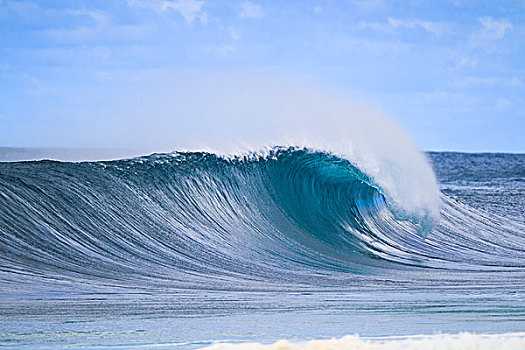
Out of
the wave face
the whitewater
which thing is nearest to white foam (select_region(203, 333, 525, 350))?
the whitewater

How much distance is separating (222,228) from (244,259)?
104 centimetres

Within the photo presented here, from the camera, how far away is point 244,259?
29.0ft

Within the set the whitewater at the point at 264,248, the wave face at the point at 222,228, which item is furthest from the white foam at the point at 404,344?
the wave face at the point at 222,228

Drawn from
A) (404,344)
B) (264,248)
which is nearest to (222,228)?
(264,248)

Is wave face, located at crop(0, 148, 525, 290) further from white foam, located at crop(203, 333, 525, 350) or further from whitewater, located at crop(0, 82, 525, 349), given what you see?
white foam, located at crop(203, 333, 525, 350)

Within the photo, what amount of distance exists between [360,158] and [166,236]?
3.94 metres

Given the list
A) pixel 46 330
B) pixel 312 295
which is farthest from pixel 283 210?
pixel 46 330

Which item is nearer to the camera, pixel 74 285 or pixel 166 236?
pixel 74 285

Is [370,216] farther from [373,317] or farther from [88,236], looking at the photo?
[373,317]

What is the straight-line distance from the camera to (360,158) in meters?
11.9

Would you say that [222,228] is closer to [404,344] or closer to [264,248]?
[264,248]

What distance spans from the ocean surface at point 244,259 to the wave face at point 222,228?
2 centimetres

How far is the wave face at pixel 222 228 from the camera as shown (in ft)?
25.1

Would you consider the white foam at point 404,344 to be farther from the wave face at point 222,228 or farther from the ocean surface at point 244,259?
the wave face at point 222,228
